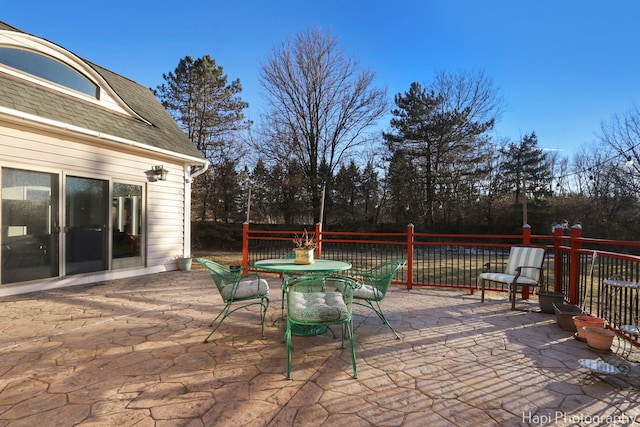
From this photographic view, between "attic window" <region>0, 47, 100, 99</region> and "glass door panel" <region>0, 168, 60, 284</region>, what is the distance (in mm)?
1764

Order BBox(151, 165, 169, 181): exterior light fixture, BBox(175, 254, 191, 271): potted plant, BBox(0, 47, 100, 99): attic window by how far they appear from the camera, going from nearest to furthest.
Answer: BBox(0, 47, 100, 99): attic window, BBox(151, 165, 169, 181): exterior light fixture, BBox(175, 254, 191, 271): potted plant

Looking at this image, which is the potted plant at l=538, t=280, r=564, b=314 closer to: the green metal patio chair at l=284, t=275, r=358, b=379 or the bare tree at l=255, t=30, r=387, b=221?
the green metal patio chair at l=284, t=275, r=358, b=379

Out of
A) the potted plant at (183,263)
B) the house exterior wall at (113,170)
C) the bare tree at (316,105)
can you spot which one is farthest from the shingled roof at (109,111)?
the bare tree at (316,105)

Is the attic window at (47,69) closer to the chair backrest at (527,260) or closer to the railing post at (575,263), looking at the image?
the chair backrest at (527,260)

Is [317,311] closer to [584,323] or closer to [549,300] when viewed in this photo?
[584,323]

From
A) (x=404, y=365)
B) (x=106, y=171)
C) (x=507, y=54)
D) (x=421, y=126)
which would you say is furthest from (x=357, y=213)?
(x=404, y=365)

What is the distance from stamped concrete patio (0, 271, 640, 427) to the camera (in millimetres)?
1811

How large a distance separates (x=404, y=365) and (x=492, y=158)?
18082 millimetres

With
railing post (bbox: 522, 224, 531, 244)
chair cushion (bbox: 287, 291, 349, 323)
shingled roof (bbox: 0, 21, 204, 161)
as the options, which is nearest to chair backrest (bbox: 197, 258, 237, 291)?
chair cushion (bbox: 287, 291, 349, 323)

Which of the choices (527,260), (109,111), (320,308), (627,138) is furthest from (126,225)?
(627,138)

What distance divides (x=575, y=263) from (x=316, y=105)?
563 inches

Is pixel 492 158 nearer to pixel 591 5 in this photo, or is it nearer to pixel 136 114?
pixel 591 5

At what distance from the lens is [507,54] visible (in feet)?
37.8

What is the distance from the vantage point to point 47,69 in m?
5.38
